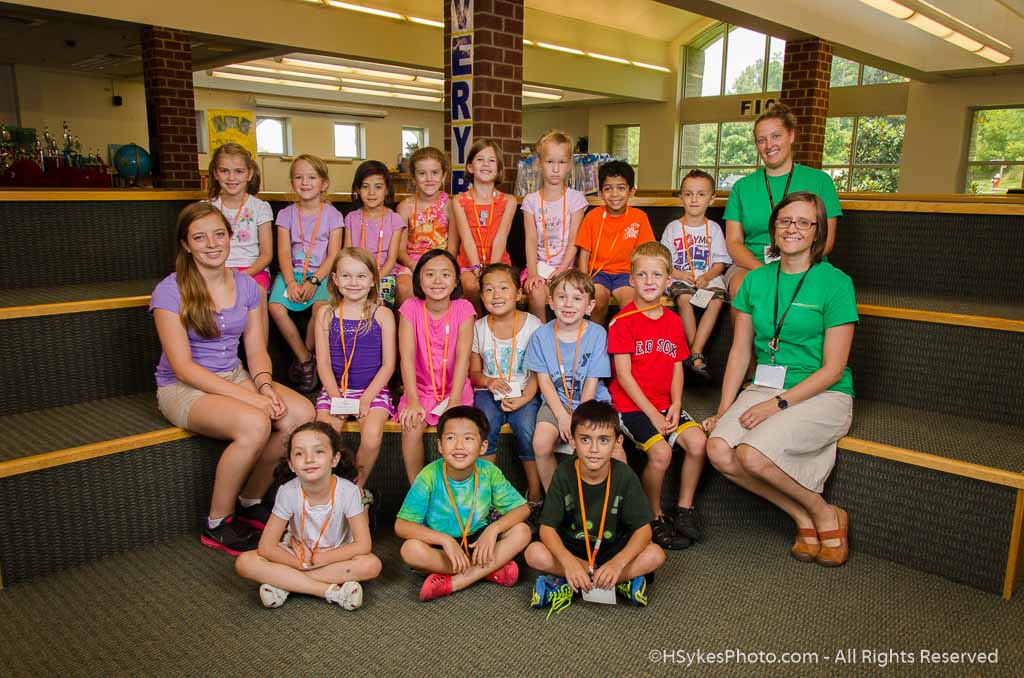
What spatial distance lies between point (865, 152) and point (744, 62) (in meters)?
2.81

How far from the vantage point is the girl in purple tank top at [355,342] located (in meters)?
2.63

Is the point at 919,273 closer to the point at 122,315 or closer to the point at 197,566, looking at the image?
the point at 197,566

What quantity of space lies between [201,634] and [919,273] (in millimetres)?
2972

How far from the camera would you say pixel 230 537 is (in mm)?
2359

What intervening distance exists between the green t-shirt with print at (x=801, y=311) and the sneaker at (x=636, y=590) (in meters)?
0.88

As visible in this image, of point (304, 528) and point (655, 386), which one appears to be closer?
point (304, 528)

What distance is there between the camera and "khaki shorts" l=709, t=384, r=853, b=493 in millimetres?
2244

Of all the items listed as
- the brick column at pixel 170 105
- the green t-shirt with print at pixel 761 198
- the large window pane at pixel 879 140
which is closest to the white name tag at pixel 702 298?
the green t-shirt with print at pixel 761 198

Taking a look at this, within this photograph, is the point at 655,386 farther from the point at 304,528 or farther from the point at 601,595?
the point at 304,528

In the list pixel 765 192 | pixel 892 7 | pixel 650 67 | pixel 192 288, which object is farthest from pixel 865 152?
pixel 192 288

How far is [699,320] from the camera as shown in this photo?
10.2 feet

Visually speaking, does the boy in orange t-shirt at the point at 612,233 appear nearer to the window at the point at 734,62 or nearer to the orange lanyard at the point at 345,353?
the orange lanyard at the point at 345,353

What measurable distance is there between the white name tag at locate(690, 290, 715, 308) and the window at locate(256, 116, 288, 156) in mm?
14152

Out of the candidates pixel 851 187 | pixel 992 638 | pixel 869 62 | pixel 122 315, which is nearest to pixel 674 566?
pixel 992 638
